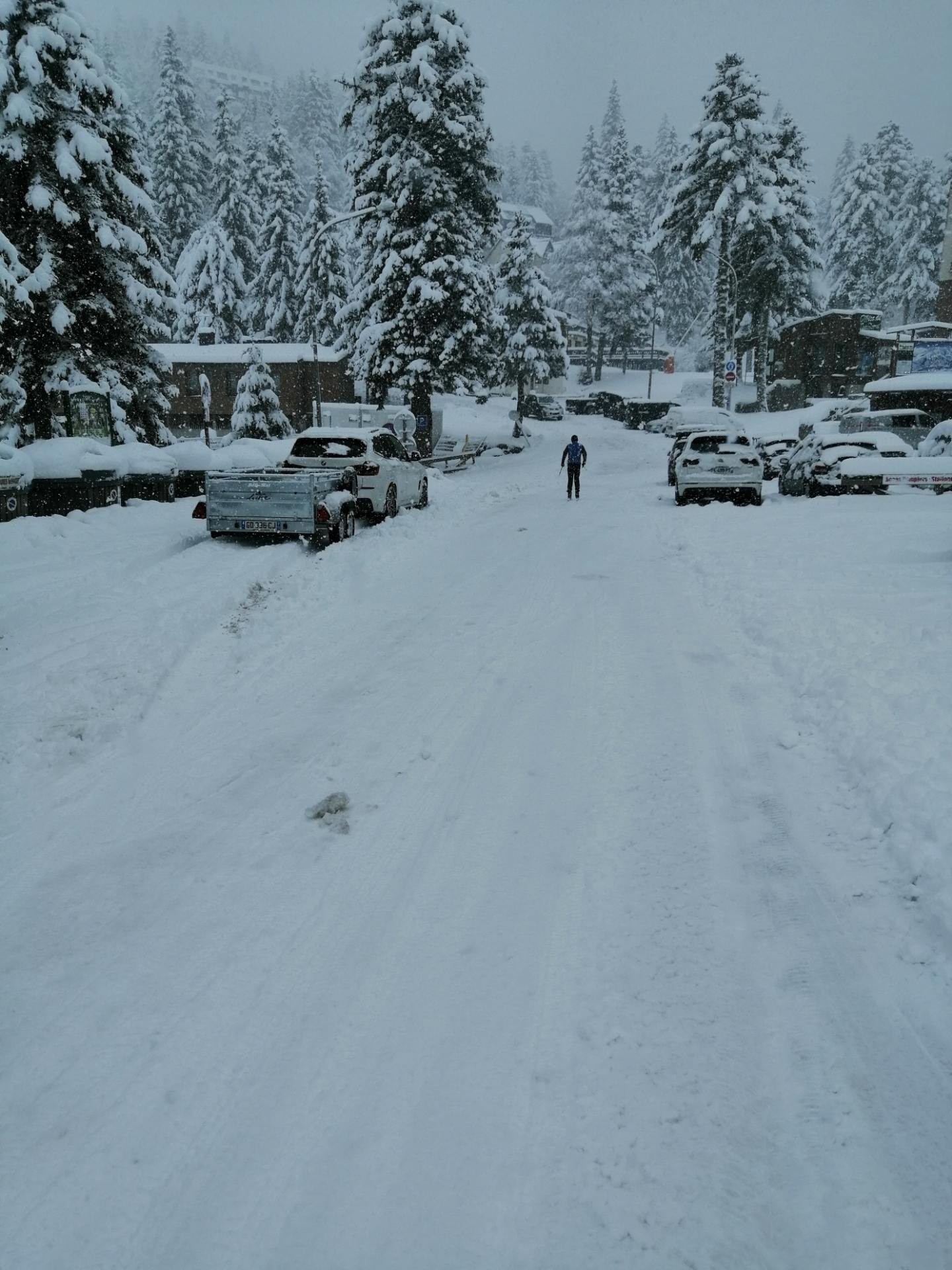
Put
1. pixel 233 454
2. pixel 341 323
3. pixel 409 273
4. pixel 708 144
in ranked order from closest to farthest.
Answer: pixel 233 454, pixel 409 273, pixel 341 323, pixel 708 144

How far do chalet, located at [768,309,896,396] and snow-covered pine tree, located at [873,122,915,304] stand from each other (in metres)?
28.0

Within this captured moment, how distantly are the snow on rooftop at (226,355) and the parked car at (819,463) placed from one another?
29506 millimetres

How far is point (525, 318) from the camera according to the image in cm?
4897

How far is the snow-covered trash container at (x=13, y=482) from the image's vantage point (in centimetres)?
1320

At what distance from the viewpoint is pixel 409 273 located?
27844 mm

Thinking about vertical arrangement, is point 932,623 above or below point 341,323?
below

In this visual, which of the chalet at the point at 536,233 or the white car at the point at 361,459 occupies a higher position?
the chalet at the point at 536,233

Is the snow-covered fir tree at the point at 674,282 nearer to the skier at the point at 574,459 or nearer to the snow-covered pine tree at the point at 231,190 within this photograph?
the snow-covered pine tree at the point at 231,190

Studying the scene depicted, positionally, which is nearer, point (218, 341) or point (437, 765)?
point (437, 765)

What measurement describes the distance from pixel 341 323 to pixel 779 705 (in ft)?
97.0

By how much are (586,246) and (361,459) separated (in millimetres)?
64808

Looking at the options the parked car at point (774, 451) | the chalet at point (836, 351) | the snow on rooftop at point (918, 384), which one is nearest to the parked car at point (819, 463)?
the parked car at point (774, 451)

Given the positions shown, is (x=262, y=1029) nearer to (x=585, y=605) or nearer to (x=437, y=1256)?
(x=437, y=1256)

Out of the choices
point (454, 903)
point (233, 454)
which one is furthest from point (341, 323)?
point (454, 903)
